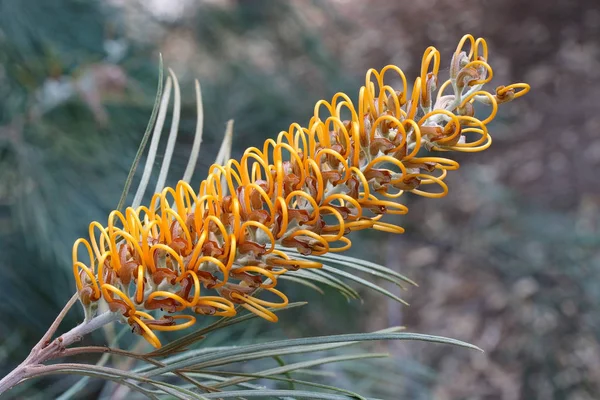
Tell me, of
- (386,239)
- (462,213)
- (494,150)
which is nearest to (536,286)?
(386,239)

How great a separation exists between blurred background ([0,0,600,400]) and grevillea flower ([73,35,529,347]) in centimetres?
47

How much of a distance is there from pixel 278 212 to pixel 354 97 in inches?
36.5

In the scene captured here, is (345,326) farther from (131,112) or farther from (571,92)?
(571,92)

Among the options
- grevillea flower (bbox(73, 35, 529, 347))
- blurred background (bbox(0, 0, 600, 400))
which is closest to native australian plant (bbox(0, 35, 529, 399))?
grevillea flower (bbox(73, 35, 529, 347))

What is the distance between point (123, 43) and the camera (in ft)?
3.27

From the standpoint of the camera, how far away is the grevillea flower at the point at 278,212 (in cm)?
31

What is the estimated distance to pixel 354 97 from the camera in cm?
121

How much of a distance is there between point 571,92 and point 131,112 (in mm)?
1433

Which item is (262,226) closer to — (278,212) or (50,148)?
(278,212)

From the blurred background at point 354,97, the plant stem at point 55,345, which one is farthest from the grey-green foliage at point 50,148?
the plant stem at point 55,345

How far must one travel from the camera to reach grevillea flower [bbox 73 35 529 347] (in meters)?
0.31

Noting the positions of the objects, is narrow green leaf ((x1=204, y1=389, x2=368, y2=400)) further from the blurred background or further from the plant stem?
the blurred background

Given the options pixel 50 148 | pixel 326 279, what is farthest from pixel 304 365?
pixel 50 148

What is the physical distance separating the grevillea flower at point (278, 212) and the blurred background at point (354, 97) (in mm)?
470
